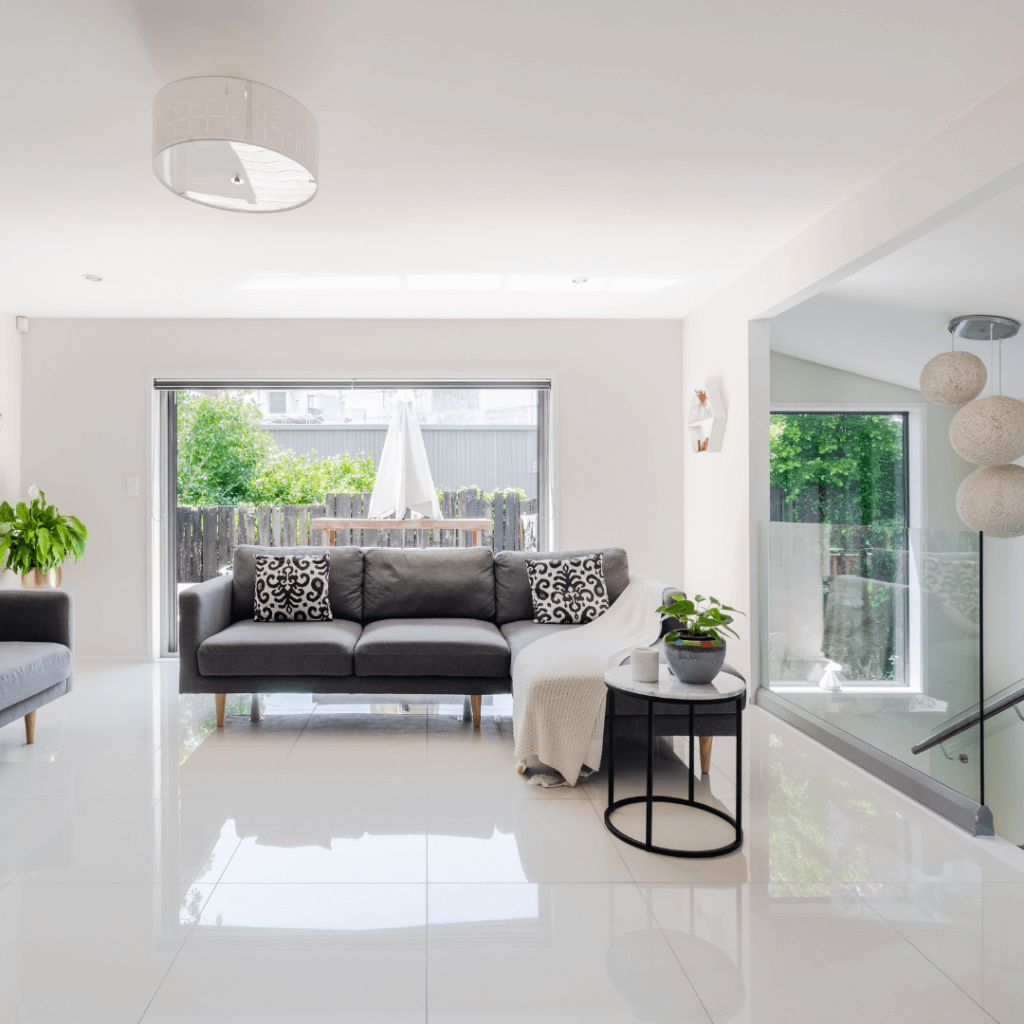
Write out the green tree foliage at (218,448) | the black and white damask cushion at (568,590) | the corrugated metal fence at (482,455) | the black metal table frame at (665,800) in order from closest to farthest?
the black metal table frame at (665,800) < the black and white damask cushion at (568,590) < the corrugated metal fence at (482,455) < the green tree foliage at (218,448)

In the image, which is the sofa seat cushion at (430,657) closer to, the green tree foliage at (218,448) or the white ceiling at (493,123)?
the white ceiling at (493,123)

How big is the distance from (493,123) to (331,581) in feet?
8.75

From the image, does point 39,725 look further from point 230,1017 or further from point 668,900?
point 668,900

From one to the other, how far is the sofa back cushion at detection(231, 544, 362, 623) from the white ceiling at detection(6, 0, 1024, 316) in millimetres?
1611

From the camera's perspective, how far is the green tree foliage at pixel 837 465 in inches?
234

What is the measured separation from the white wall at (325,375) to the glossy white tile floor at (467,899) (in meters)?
2.32

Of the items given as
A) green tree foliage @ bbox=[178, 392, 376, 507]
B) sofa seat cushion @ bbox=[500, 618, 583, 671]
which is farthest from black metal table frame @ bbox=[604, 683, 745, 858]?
green tree foliage @ bbox=[178, 392, 376, 507]

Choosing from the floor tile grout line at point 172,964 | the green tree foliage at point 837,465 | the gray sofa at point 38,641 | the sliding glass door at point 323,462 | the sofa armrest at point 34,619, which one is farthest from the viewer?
the green tree foliage at point 837,465

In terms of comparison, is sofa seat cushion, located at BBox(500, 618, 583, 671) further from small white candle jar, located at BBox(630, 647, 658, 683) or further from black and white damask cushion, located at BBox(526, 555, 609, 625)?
small white candle jar, located at BBox(630, 647, 658, 683)

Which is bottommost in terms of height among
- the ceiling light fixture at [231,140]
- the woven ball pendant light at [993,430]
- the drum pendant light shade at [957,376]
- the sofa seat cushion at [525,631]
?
the sofa seat cushion at [525,631]

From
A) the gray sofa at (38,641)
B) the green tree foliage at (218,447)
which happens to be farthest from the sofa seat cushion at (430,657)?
the green tree foliage at (218,447)

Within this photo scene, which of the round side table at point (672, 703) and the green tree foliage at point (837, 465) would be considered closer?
the round side table at point (672, 703)

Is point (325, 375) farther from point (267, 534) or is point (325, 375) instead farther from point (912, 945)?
point (912, 945)

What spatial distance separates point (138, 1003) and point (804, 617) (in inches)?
130
